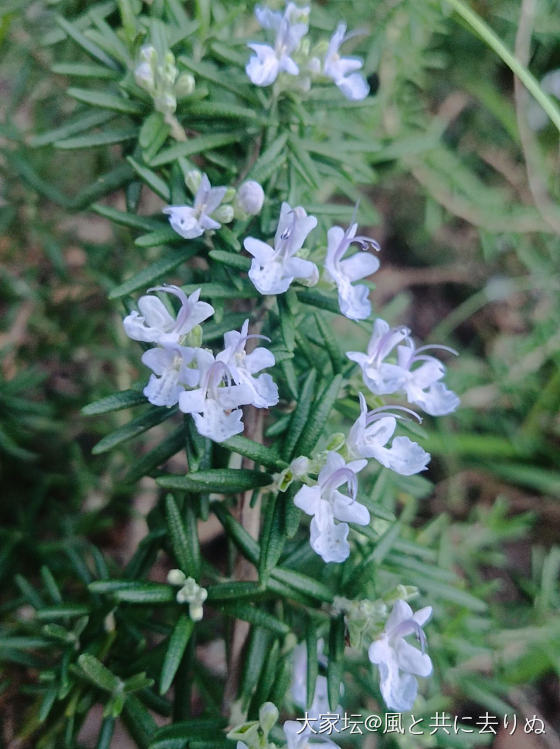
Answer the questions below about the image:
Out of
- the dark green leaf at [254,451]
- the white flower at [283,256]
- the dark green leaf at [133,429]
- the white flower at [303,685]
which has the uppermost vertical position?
the white flower at [283,256]

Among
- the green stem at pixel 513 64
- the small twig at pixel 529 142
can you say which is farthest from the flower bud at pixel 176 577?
the small twig at pixel 529 142

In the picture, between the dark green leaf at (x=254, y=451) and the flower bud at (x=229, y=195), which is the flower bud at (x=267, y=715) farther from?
the flower bud at (x=229, y=195)

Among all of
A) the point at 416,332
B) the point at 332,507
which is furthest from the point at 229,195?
the point at 416,332

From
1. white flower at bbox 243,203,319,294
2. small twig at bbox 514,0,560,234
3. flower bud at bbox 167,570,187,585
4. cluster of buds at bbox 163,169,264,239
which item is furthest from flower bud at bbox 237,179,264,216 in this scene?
small twig at bbox 514,0,560,234

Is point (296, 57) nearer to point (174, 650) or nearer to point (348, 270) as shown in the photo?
point (348, 270)

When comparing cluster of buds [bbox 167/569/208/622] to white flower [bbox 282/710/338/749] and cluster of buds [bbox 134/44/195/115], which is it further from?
cluster of buds [bbox 134/44/195/115]

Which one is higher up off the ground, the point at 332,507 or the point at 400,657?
the point at 332,507
